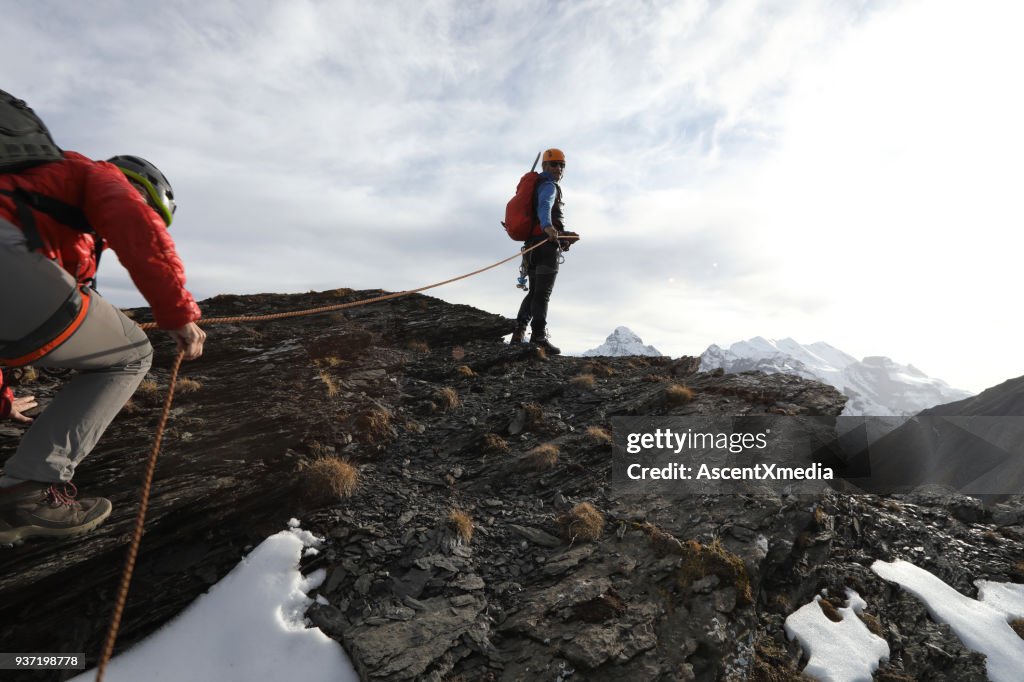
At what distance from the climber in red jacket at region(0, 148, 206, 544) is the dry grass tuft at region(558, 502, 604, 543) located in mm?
5282

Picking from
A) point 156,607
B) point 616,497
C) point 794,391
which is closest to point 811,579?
point 616,497

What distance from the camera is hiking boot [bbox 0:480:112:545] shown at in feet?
13.0

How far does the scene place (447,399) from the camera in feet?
33.8

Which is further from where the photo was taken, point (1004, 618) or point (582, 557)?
point (1004, 618)

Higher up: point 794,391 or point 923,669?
point 794,391

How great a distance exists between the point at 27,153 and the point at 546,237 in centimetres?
1001

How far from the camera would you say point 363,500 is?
6754 mm

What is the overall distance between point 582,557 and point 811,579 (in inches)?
151

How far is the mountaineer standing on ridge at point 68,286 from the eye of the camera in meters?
3.15

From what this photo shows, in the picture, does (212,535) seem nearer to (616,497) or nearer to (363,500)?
(363,500)

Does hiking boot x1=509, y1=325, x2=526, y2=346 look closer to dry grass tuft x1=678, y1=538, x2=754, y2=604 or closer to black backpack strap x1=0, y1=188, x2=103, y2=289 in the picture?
dry grass tuft x1=678, y1=538, x2=754, y2=604

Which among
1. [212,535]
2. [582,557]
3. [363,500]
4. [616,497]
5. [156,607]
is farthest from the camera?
[616,497]

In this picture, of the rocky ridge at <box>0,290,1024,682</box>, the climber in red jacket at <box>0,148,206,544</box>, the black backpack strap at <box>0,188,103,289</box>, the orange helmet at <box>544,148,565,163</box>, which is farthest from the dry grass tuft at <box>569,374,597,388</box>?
the black backpack strap at <box>0,188,103,289</box>

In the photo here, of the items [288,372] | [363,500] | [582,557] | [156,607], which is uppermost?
[288,372]
